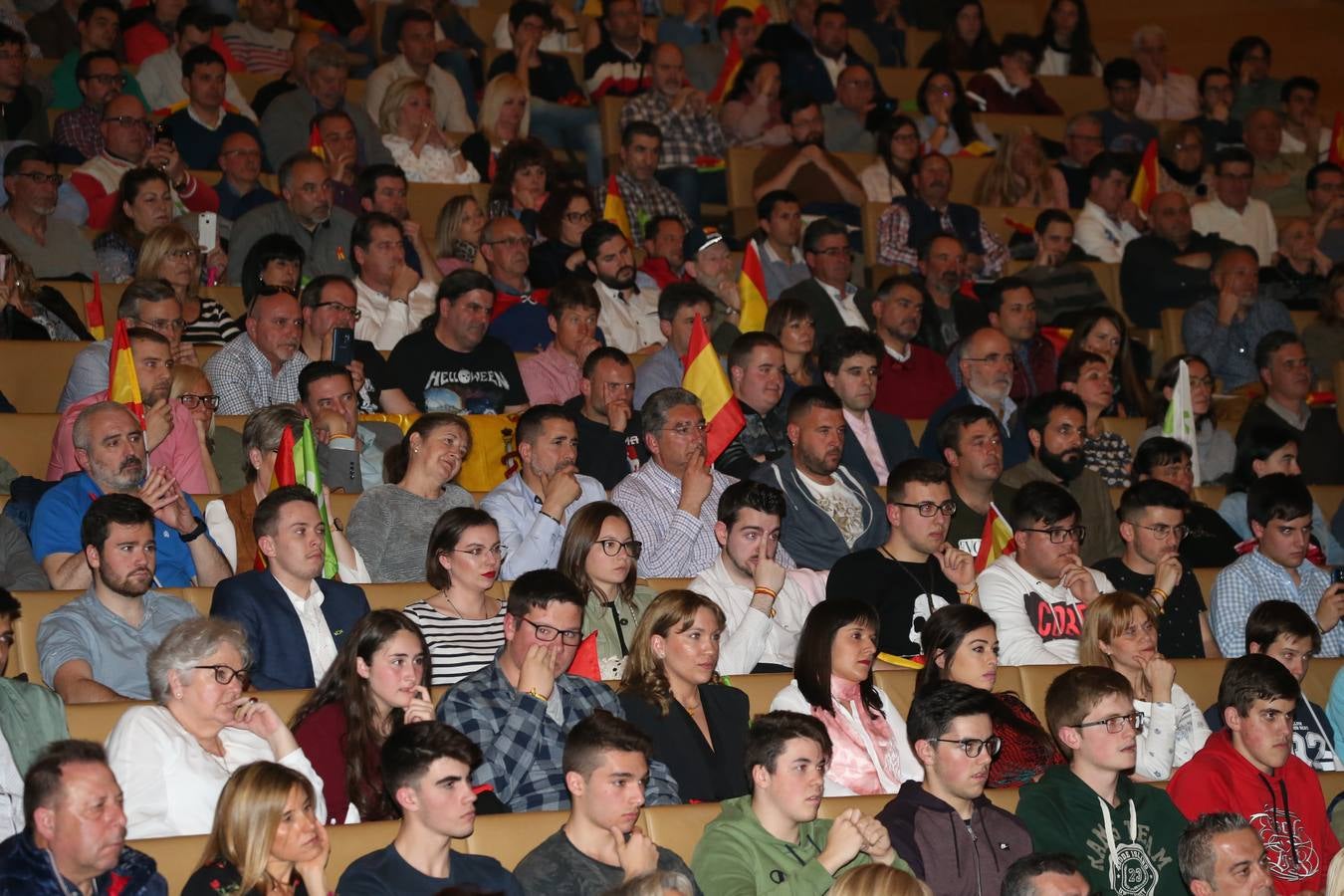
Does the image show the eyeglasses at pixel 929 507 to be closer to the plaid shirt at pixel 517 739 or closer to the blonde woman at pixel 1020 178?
the plaid shirt at pixel 517 739

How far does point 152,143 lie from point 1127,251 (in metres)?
4.48

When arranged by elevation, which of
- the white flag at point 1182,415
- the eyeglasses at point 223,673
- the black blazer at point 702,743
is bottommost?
the white flag at point 1182,415

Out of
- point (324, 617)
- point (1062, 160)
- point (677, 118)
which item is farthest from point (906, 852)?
point (1062, 160)

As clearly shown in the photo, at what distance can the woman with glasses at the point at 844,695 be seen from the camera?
14.9 feet

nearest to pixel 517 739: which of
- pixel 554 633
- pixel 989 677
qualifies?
pixel 554 633

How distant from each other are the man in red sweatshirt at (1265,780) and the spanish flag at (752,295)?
10.5ft

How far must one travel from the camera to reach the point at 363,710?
4.15 meters

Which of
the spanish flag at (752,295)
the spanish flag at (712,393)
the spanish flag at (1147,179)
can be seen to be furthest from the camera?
the spanish flag at (1147,179)

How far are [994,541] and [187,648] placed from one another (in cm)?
278

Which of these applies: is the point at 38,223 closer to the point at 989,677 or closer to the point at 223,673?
the point at 223,673

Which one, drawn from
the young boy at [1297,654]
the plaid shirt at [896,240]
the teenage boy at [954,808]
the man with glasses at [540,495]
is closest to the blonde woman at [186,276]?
the man with glasses at [540,495]

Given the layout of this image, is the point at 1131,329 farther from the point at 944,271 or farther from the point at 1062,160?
the point at 1062,160

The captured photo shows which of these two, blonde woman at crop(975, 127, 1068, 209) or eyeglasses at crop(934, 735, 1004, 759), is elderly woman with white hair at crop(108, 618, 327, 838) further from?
blonde woman at crop(975, 127, 1068, 209)

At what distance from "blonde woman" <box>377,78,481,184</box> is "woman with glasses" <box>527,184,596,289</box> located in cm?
73
